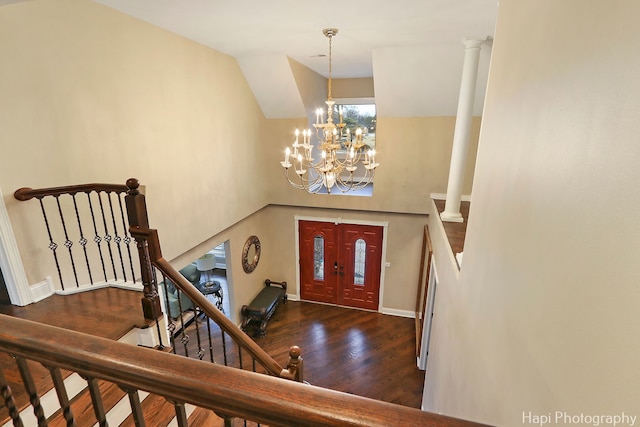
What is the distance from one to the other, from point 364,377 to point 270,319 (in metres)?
2.31

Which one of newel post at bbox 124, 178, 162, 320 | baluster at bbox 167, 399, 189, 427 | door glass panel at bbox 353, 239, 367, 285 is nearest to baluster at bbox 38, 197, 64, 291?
newel post at bbox 124, 178, 162, 320

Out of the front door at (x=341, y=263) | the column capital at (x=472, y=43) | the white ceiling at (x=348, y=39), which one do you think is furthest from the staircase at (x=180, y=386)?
the front door at (x=341, y=263)

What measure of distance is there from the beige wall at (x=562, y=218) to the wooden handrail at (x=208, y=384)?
39 cm

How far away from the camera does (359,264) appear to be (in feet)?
22.1

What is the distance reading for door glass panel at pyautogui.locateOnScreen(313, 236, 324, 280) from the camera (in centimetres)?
688

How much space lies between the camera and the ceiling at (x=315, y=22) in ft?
9.25

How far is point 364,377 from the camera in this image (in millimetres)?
4902

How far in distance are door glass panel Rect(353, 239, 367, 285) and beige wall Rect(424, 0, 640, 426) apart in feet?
16.5

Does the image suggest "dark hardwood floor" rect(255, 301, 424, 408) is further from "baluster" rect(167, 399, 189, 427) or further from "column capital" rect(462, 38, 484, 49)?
"column capital" rect(462, 38, 484, 49)

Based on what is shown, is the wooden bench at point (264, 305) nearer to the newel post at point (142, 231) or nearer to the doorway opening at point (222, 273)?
the doorway opening at point (222, 273)

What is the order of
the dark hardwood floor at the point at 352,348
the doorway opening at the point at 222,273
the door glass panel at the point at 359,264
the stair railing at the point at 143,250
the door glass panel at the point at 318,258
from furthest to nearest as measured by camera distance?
the door glass panel at the point at 318,258 < the door glass panel at the point at 359,264 < the doorway opening at the point at 222,273 < the dark hardwood floor at the point at 352,348 < the stair railing at the point at 143,250

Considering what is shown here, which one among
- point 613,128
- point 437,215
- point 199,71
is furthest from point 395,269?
point 613,128

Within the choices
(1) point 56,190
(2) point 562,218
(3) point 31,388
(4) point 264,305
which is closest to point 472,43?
(2) point 562,218

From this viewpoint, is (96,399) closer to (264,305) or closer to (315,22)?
(315,22)
